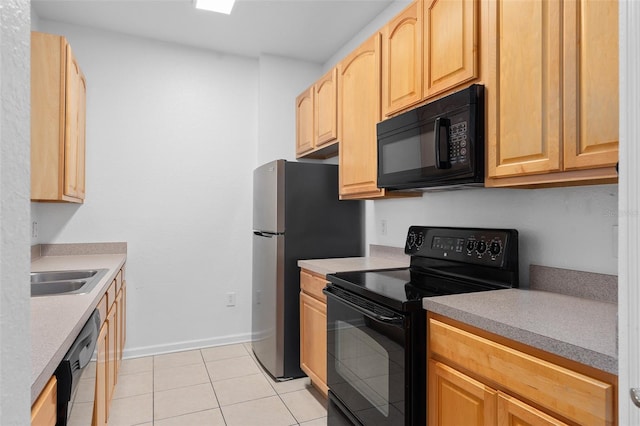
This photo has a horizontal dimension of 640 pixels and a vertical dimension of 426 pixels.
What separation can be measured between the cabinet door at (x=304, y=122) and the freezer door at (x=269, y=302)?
849 mm

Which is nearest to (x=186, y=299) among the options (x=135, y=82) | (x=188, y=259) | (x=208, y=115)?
(x=188, y=259)

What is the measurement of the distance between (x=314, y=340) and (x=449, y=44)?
1838 mm

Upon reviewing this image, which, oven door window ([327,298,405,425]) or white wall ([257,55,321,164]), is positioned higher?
white wall ([257,55,321,164])

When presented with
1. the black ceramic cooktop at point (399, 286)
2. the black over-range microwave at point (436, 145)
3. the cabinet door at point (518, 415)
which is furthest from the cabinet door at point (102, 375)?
the black over-range microwave at point (436, 145)

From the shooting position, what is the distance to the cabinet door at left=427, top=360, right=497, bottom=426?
3.96 ft

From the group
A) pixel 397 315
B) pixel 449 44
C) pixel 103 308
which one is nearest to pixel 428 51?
pixel 449 44

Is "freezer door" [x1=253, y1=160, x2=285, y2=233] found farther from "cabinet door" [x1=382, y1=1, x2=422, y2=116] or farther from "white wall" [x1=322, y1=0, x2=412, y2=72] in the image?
"white wall" [x1=322, y1=0, x2=412, y2=72]

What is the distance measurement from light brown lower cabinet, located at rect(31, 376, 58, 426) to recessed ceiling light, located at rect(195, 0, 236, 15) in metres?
2.53

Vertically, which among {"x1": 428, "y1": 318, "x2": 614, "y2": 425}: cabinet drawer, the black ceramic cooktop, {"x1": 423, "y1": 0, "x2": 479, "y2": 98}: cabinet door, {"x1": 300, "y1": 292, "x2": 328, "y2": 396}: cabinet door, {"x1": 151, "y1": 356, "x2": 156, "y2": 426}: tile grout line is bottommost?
{"x1": 151, "y1": 356, "x2": 156, "y2": 426}: tile grout line

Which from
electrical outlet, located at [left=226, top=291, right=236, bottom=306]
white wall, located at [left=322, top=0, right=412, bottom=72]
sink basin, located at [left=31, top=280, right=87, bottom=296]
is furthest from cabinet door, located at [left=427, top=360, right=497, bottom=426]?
electrical outlet, located at [left=226, top=291, right=236, bottom=306]

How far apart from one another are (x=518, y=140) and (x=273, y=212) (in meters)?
1.73

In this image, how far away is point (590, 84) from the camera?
3.92ft

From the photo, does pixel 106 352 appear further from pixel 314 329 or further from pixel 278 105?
pixel 278 105
